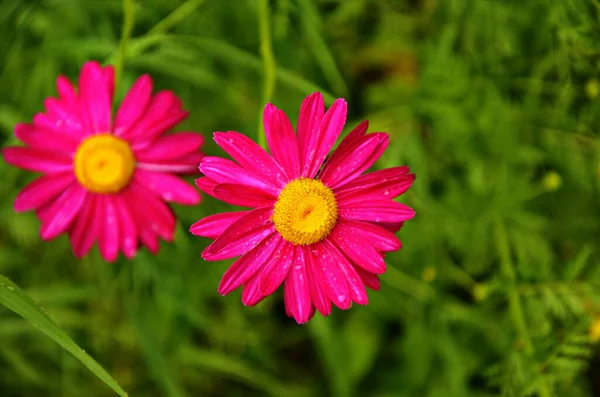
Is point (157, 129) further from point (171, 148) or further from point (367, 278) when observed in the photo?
point (367, 278)

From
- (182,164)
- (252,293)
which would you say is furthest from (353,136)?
(182,164)

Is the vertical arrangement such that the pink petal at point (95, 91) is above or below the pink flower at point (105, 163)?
above

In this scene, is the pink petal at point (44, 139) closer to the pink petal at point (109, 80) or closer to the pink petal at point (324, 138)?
the pink petal at point (109, 80)

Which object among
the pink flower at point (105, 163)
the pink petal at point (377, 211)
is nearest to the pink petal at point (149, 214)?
the pink flower at point (105, 163)

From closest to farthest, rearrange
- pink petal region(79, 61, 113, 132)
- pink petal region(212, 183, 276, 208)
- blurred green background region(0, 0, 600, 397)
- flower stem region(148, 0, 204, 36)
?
pink petal region(212, 183, 276, 208)
pink petal region(79, 61, 113, 132)
flower stem region(148, 0, 204, 36)
blurred green background region(0, 0, 600, 397)

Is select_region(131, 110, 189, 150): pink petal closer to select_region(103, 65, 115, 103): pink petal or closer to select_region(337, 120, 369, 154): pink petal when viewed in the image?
select_region(103, 65, 115, 103): pink petal

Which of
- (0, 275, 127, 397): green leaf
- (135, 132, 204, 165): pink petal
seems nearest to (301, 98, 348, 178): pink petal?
(135, 132, 204, 165): pink petal
